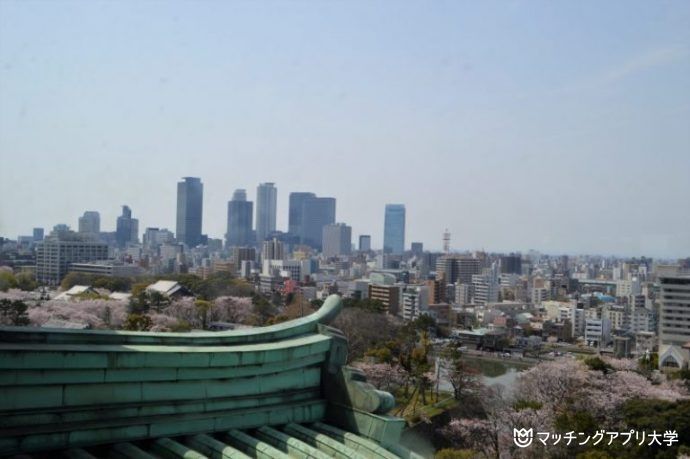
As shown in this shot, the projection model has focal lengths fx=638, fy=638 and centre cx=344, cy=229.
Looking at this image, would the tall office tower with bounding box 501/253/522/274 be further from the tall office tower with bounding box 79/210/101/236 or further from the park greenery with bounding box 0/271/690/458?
the park greenery with bounding box 0/271/690/458

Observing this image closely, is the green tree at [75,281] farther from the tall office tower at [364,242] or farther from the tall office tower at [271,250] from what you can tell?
the tall office tower at [364,242]

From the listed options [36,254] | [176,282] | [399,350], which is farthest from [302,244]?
[399,350]

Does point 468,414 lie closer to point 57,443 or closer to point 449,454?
point 449,454

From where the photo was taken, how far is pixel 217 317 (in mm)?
32438

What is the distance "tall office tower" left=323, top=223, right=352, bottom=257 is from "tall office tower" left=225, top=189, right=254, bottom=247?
2069 cm

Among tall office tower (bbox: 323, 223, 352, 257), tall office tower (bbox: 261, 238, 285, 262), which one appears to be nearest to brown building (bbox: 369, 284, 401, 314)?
tall office tower (bbox: 261, 238, 285, 262)

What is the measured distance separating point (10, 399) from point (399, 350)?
78.0 ft

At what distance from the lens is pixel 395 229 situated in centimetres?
16588

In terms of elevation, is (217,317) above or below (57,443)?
below

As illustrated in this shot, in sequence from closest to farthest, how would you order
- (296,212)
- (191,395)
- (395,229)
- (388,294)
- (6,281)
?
(191,395) < (6,281) < (388,294) < (296,212) < (395,229)

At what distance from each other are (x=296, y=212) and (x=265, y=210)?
55.1ft

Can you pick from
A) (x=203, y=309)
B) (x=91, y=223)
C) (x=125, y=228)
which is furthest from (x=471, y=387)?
(x=125, y=228)

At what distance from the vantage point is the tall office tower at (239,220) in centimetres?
11862

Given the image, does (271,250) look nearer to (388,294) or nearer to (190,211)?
(190,211)
